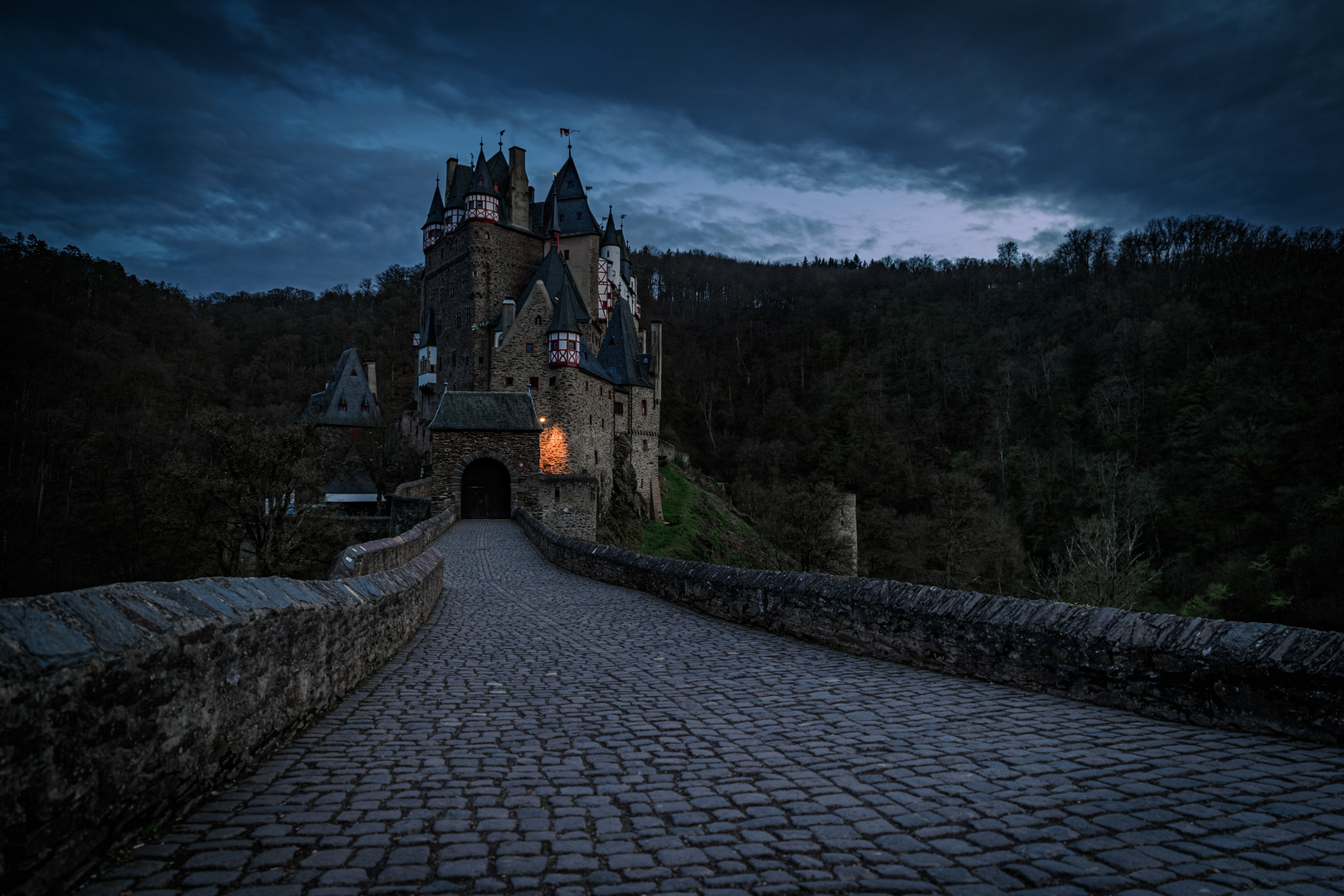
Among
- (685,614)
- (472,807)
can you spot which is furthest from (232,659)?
(685,614)

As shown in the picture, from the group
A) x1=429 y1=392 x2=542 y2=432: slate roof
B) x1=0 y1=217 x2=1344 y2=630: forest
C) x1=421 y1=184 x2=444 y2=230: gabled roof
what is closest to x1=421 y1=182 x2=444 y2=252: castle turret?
x1=421 y1=184 x2=444 y2=230: gabled roof

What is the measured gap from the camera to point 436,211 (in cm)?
4919

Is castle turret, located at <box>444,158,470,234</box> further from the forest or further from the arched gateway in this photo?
the arched gateway

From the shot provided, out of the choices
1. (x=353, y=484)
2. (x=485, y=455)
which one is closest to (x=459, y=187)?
(x=353, y=484)

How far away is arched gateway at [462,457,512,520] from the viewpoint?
29.4m

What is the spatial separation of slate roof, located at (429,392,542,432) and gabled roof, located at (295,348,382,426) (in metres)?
17.5

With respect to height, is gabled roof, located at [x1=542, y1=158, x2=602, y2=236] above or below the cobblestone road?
above

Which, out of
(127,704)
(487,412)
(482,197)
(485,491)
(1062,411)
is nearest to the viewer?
(127,704)

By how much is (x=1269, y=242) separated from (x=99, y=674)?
7850cm

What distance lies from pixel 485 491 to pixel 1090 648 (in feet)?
88.4

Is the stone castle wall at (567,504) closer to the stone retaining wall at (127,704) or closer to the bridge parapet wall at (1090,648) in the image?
the bridge parapet wall at (1090,648)

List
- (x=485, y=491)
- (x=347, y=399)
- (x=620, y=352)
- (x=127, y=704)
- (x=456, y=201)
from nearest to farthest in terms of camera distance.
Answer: (x=127, y=704) → (x=485, y=491) → (x=456, y=201) → (x=347, y=399) → (x=620, y=352)

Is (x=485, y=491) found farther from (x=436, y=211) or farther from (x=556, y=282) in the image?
(x=436, y=211)

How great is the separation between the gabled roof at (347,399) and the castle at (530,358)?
3.29 meters
